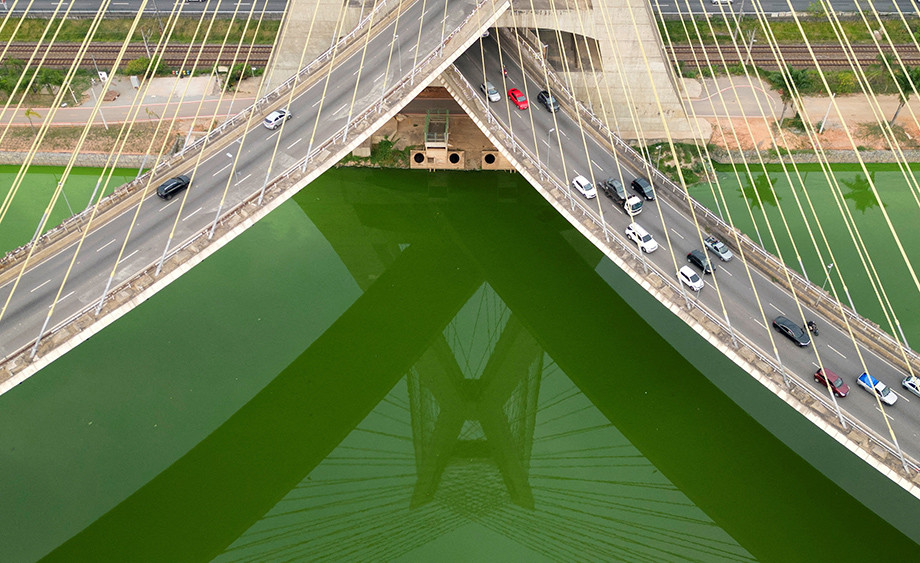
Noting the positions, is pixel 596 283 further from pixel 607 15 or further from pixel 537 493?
pixel 607 15

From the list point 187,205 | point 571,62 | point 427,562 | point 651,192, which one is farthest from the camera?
point 571,62

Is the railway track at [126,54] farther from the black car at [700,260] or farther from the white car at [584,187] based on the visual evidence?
the black car at [700,260]

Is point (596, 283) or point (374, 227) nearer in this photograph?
point (596, 283)

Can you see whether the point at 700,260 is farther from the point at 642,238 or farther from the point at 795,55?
the point at 795,55

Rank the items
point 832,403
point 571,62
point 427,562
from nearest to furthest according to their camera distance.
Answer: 1. point 832,403
2. point 427,562
3. point 571,62

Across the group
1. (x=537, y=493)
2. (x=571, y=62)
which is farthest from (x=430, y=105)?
(x=537, y=493)

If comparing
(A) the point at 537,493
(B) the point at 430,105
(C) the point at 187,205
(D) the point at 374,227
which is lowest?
(A) the point at 537,493

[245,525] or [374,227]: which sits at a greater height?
[374,227]

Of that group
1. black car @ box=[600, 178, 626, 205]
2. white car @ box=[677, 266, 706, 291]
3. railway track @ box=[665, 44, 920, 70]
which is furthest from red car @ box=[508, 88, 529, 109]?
railway track @ box=[665, 44, 920, 70]
